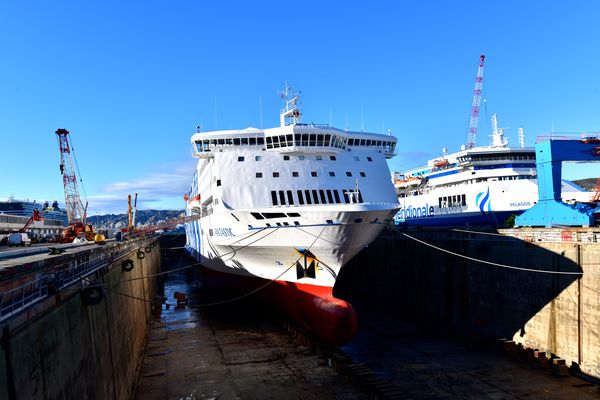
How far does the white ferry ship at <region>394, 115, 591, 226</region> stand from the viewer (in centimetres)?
3916

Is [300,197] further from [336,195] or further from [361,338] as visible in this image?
[361,338]

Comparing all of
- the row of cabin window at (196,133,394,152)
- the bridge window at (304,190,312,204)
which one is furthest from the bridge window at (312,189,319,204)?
the row of cabin window at (196,133,394,152)

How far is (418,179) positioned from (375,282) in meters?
17.9

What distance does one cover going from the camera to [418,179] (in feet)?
163

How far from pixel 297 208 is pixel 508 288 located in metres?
11.6

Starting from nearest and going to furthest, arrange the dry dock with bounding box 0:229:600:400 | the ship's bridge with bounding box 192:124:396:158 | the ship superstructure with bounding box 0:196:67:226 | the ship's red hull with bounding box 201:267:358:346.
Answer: the dry dock with bounding box 0:229:600:400 → the ship's red hull with bounding box 201:267:358:346 → the ship's bridge with bounding box 192:124:396:158 → the ship superstructure with bounding box 0:196:67:226

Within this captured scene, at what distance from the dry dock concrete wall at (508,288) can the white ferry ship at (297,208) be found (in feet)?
14.7

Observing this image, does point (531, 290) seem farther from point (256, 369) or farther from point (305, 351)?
point (256, 369)

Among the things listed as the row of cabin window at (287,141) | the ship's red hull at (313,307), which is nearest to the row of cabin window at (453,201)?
the row of cabin window at (287,141)

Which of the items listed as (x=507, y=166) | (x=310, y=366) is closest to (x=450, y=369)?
(x=310, y=366)

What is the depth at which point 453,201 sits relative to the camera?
45.3 metres

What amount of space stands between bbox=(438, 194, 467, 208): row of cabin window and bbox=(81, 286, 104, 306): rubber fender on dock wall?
3866cm

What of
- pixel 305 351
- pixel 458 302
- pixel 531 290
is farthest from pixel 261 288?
pixel 531 290

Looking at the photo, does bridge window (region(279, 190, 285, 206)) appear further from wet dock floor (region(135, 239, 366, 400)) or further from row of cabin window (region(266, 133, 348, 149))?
wet dock floor (region(135, 239, 366, 400))
